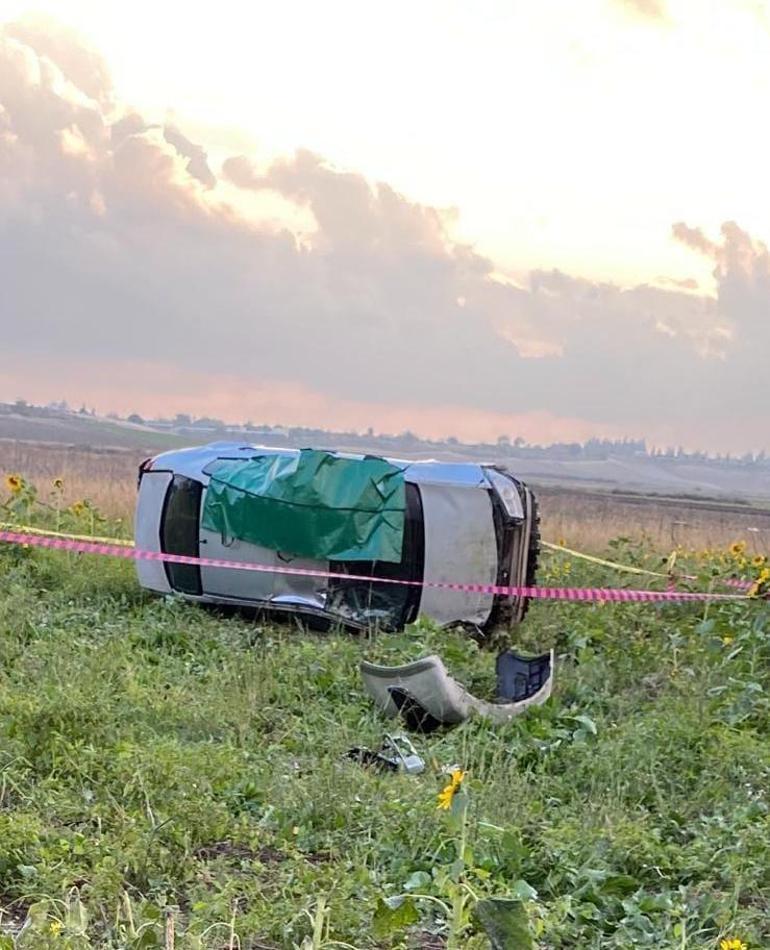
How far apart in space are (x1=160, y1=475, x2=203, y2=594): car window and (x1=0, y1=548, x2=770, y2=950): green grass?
121 centimetres

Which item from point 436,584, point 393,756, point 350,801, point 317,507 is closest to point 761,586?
point 436,584

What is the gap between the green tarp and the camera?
795 centimetres

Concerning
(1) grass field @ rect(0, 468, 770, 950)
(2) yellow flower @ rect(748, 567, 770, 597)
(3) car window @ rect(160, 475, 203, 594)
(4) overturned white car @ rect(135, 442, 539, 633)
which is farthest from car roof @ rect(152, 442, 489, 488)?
(2) yellow flower @ rect(748, 567, 770, 597)

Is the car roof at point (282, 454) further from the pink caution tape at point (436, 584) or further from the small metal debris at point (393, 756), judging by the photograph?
the small metal debris at point (393, 756)

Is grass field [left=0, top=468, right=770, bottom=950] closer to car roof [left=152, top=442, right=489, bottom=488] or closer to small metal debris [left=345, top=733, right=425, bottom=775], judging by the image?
small metal debris [left=345, top=733, right=425, bottom=775]

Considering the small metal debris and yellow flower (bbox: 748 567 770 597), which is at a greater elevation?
yellow flower (bbox: 748 567 770 597)

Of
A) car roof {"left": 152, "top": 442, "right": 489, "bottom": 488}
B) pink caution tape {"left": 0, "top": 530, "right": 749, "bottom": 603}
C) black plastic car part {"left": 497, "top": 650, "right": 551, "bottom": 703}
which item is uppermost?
car roof {"left": 152, "top": 442, "right": 489, "bottom": 488}

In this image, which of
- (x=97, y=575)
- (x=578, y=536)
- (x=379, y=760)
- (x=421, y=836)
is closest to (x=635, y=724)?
(x=379, y=760)

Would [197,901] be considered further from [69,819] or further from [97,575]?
[97,575]

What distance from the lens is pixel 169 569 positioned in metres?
8.40

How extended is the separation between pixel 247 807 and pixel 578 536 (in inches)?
469

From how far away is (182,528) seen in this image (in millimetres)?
8469

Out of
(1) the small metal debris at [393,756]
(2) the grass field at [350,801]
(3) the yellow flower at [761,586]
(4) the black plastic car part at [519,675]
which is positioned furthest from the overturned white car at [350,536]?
(1) the small metal debris at [393,756]

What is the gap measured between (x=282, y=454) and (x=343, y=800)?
4794 millimetres
